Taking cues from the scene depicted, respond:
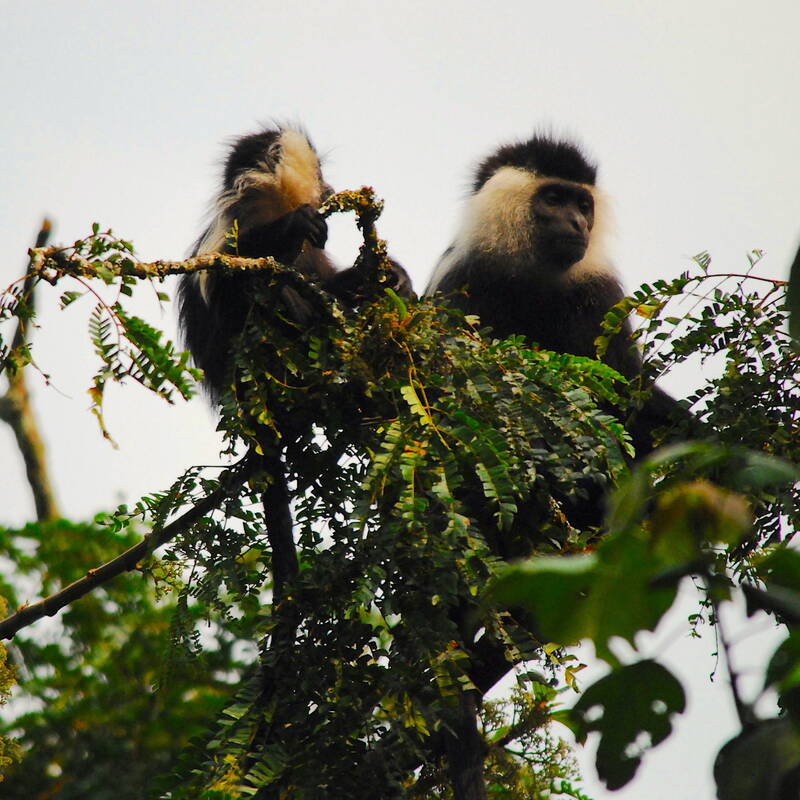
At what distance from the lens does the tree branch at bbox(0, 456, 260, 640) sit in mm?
2721

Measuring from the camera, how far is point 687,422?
8.91 feet

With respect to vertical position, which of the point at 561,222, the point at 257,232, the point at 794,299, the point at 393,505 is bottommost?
the point at 794,299

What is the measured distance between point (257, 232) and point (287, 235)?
0.17 metres

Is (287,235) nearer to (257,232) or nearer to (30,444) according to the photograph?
(257,232)

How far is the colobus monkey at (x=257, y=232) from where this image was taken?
3096 millimetres

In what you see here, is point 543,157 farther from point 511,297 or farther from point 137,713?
point 137,713

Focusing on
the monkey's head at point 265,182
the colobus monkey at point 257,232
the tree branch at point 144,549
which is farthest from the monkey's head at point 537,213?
the tree branch at point 144,549

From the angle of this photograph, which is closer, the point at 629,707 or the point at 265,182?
the point at 629,707

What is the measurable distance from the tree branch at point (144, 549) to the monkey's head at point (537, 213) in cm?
212

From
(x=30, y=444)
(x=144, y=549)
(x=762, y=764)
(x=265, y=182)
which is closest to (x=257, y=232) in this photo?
(x=265, y=182)

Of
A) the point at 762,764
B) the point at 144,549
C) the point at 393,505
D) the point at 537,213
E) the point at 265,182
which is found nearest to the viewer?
the point at 762,764

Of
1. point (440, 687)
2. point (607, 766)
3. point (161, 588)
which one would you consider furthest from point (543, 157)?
point (607, 766)

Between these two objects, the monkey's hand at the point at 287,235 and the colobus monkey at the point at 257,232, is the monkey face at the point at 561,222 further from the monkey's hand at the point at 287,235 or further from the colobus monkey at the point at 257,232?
the monkey's hand at the point at 287,235

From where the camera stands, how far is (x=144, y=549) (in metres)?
2.76
